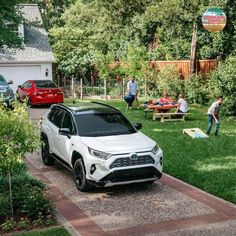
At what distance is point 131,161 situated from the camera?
9.12 metres

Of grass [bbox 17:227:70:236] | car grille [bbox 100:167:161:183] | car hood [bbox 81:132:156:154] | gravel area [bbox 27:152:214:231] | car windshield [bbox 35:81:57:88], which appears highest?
car hood [bbox 81:132:156:154]

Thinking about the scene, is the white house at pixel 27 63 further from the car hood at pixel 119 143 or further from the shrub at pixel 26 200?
the shrub at pixel 26 200

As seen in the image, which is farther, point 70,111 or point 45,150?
point 45,150

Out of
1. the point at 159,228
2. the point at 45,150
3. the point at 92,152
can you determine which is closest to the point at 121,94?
the point at 45,150

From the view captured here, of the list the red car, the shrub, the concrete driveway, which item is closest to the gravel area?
the concrete driveway

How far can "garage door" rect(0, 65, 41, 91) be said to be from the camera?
32062 millimetres

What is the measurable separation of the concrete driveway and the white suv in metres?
0.37

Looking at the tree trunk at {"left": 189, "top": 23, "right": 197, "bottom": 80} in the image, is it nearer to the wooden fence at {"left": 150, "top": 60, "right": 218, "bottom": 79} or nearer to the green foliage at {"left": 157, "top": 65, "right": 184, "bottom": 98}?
the wooden fence at {"left": 150, "top": 60, "right": 218, "bottom": 79}

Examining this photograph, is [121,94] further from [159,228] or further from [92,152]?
[159,228]

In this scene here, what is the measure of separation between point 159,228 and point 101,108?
453cm

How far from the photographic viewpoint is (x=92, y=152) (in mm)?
9211

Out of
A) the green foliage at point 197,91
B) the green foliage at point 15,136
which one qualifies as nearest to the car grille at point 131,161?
the green foliage at point 15,136

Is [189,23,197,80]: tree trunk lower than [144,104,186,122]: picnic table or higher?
higher

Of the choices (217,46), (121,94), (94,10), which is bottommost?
(121,94)
